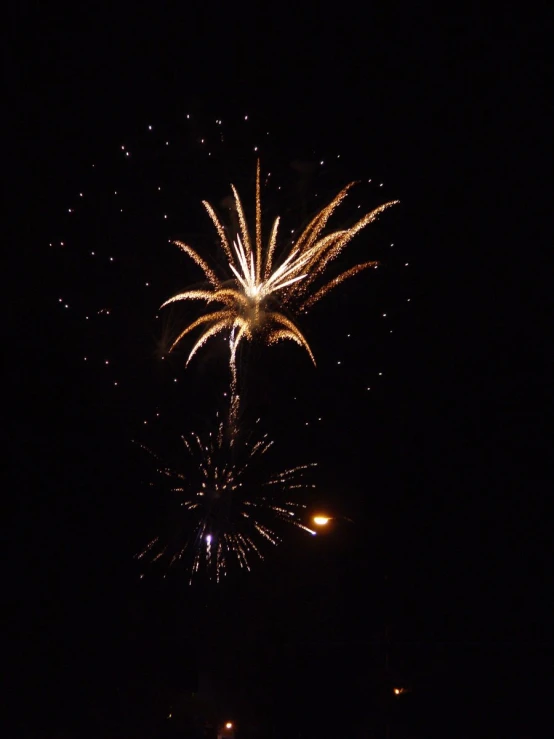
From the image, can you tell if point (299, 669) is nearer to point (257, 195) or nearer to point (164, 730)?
point (164, 730)

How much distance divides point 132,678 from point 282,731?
140 inches

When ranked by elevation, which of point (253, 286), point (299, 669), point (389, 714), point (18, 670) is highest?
point (253, 286)

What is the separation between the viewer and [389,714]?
23.9 feet

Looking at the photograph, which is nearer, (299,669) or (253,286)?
(253,286)

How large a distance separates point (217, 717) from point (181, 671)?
38.9 feet

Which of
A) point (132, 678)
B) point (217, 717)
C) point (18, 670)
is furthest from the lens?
point (217, 717)

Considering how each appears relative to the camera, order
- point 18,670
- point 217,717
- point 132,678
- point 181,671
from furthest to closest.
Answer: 1. point 217,717
2. point 132,678
3. point 18,670
4. point 181,671

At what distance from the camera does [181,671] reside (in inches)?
377

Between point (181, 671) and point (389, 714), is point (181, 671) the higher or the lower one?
the higher one

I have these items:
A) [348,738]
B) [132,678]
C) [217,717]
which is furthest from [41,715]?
[217,717]

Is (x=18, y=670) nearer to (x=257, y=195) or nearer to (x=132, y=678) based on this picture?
(x=132, y=678)

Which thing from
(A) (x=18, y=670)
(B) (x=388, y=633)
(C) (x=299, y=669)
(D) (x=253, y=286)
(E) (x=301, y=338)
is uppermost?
(D) (x=253, y=286)

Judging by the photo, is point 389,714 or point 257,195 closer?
point 389,714

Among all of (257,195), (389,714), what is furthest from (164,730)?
(257,195)
